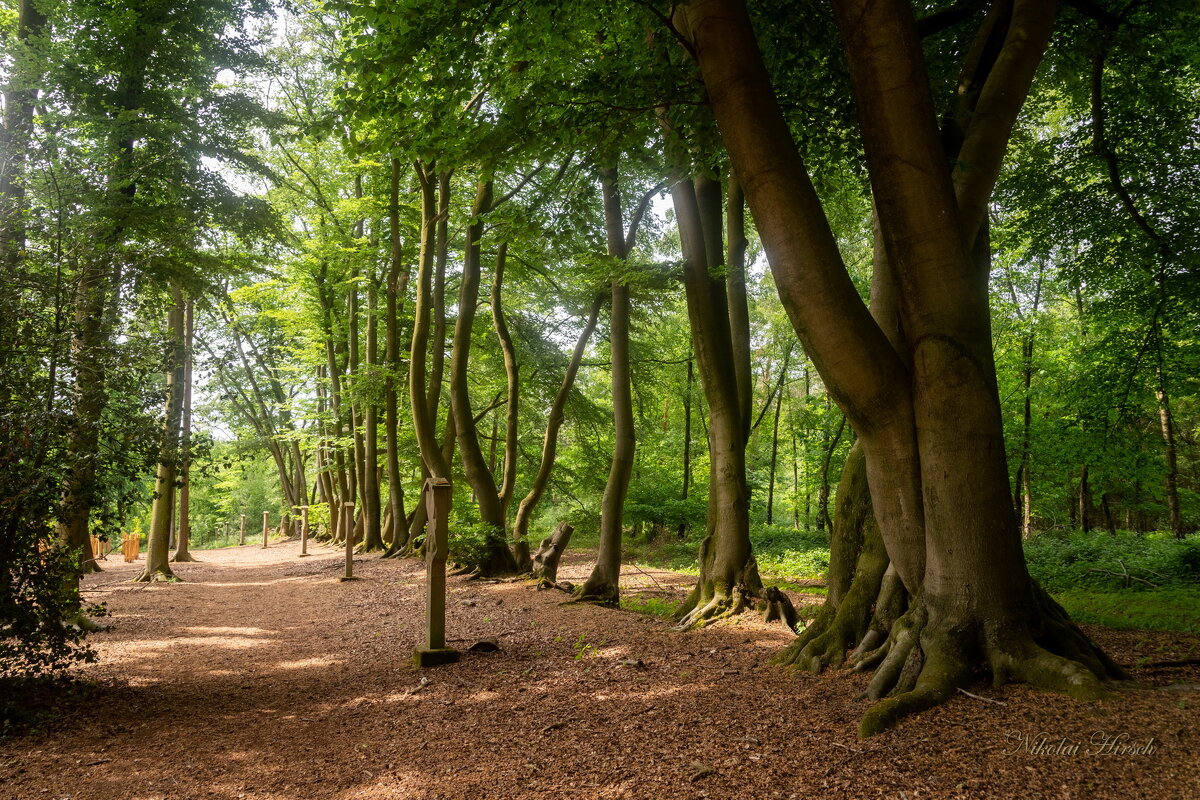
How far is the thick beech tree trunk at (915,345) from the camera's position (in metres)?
3.82

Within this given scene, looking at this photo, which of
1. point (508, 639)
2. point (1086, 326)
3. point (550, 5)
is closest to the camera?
point (550, 5)

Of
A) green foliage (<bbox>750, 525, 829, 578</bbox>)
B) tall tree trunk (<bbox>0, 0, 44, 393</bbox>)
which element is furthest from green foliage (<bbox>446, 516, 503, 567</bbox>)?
tall tree trunk (<bbox>0, 0, 44, 393</bbox>)

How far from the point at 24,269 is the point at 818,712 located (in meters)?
6.67

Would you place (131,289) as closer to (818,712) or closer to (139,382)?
(139,382)

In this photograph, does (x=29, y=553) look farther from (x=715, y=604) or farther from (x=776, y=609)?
(x=776, y=609)

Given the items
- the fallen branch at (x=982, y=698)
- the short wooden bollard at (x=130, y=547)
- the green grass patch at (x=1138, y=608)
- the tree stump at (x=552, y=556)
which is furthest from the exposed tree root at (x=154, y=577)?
→ the green grass patch at (x=1138, y=608)

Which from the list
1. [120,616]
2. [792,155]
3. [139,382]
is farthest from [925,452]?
[120,616]

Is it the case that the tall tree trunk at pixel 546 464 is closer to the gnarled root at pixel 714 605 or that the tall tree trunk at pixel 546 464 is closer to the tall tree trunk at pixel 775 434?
the gnarled root at pixel 714 605

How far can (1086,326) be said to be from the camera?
48.1 feet

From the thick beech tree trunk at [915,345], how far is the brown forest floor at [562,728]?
1.31ft

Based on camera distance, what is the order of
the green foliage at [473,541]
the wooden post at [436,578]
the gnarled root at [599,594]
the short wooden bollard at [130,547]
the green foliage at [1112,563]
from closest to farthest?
1. the wooden post at [436,578]
2. the gnarled root at [599,594]
3. the green foliage at [1112,563]
4. the green foliage at [473,541]
5. the short wooden bollard at [130,547]

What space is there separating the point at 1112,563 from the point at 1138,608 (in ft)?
9.50

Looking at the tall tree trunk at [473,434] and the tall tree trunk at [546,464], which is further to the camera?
the tall tree trunk at [546,464]
